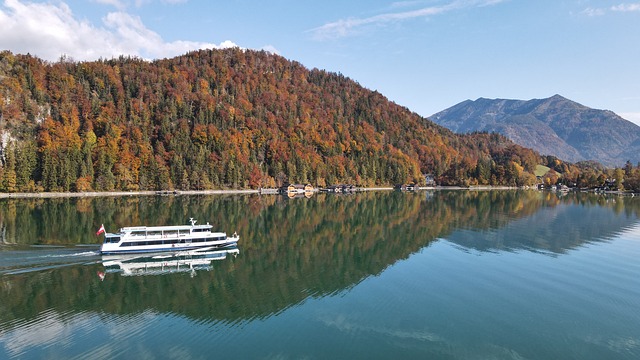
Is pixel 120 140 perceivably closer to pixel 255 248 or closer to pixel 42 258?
pixel 42 258

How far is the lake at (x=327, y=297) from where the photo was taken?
80.5 ft

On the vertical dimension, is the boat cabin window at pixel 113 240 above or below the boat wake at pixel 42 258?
above

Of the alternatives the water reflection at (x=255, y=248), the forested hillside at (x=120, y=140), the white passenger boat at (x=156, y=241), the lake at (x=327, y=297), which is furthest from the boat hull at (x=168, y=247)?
the forested hillside at (x=120, y=140)

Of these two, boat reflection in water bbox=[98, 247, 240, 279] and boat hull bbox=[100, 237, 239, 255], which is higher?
boat hull bbox=[100, 237, 239, 255]

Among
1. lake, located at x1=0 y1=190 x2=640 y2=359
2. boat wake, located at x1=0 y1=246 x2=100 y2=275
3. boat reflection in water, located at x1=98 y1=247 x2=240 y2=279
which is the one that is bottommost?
lake, located at x1=0 y1=190 x2=640 y2=359

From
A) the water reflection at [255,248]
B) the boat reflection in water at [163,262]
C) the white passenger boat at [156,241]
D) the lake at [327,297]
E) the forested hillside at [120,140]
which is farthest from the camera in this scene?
the forested hillside at [120,140]

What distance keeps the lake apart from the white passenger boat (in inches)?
62.3

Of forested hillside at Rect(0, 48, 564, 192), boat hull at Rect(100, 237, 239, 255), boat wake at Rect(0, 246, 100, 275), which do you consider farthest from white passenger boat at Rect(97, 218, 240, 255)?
forested hillside at Rect(0, 48, 564, 192)

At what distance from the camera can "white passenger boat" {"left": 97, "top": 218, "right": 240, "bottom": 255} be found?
4553cm

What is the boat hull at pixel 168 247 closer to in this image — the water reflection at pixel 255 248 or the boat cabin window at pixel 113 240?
the water reflection at pixel 255 248

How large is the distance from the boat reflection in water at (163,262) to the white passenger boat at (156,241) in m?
0.61

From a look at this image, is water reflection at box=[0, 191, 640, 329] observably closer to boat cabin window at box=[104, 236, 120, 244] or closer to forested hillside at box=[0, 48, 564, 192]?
boat cabin window at box=[104, 236, 120, 244]

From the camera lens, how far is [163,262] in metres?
45.0

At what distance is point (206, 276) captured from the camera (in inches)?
1563
